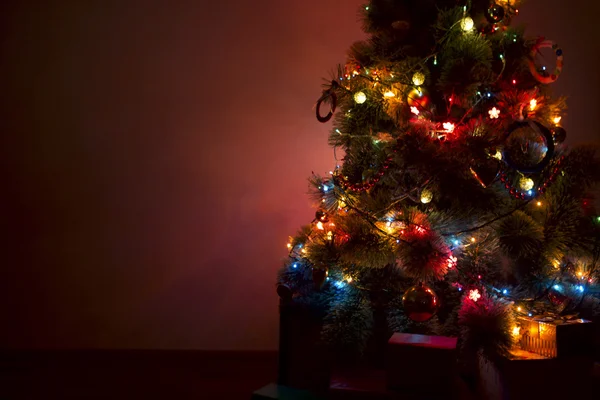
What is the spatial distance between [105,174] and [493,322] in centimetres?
177

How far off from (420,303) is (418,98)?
1.95 ft

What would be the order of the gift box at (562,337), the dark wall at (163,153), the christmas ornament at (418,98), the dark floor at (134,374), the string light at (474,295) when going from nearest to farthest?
1. the gift box at (562,337)
2. the string light at (474,295)
3. the christmas ornament at (418,98)
4. the dark floor at (134,374)
5. the dark wall at (163,153)

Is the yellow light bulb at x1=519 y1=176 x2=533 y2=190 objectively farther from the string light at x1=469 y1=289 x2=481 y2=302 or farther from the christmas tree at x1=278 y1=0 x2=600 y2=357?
the string light at x1=469 y1=289 x2=481 y2=302

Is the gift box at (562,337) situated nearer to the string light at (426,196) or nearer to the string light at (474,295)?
the string light at (474,295)

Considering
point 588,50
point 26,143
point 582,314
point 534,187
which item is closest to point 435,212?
point 534,187

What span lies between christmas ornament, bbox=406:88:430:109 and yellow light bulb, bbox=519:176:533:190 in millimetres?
348

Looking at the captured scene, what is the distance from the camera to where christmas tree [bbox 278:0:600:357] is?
1141 millimetres

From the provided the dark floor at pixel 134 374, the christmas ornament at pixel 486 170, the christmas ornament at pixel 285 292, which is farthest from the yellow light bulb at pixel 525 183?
the dark floor at pixel 134 374

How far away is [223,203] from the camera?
2020mm

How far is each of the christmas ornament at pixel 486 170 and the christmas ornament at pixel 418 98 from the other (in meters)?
0.25

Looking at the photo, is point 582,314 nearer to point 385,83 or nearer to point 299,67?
point 385,83

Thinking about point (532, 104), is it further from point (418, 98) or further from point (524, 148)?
point (418, 98)

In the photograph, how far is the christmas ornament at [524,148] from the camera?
111cm

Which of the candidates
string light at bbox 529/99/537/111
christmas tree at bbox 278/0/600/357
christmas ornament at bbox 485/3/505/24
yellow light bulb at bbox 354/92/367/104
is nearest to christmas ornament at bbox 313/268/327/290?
christmas tree at bbox 278/0/600/357
